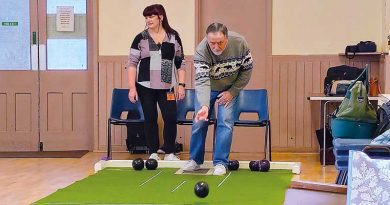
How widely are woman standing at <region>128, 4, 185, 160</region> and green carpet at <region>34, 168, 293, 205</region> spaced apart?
0.47 metres

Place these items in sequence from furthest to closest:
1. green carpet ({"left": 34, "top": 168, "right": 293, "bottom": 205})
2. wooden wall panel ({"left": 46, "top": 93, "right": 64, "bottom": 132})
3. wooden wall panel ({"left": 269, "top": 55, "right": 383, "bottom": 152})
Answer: wooden wall panel ({"left": 46, "top": 93, "right": 64, "bottom": 132})
wooden wall panel ({"left": 269, "top": 55, "right": 383, "bottom": 152})
green carpet ({"left": 34, "top": 168, "right": 293, "bottom": 205})

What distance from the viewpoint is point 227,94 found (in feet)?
16.5

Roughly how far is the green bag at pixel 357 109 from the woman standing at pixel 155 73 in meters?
1.73

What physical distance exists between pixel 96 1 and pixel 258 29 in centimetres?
190

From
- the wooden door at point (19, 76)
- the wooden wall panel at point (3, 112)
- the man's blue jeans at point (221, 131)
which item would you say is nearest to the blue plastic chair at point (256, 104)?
the man's blue jeans at point (221, 131)

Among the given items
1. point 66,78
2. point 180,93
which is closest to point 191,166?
point 180,93

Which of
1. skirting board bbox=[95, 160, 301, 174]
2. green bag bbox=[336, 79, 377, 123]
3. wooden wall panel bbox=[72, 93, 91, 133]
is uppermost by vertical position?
green bag bbox=[336, 79, 377, 123]

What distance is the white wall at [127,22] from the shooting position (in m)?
7.57

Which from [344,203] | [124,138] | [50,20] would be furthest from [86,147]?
[344,203]

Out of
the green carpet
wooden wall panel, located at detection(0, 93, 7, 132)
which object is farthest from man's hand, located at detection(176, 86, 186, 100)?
wooden wall panel, located at detection(0, 93, 7, 132)

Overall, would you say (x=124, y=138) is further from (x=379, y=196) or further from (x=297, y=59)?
(x=379, y=196)

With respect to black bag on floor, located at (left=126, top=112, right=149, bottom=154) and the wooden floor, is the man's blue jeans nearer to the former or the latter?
the wooden floor

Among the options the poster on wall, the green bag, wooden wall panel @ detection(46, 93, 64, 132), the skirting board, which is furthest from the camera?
wooden wall panel @ detection(46, 93, 64, 132)

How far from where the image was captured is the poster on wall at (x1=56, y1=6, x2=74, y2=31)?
771 centimetres
